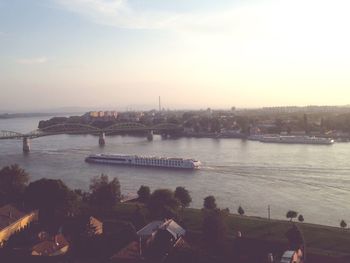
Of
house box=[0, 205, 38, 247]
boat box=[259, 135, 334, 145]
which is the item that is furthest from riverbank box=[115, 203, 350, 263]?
boat box=[259, 135, 334, 145]

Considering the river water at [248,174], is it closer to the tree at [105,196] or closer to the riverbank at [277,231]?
the riverbank at [277,231]

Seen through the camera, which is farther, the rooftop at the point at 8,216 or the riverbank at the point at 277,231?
the rooftop at the point at 8,216

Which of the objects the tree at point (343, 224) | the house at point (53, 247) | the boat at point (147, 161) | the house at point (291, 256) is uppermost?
the house at point (291, 256)

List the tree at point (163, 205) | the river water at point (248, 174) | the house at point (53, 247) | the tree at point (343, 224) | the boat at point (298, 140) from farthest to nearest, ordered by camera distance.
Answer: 1. the boat at point (298, 140)
2. the river water at point (248, 174)
3. the tree at point (343, 224)
4. the tree at point (163, 205)
5. the house at point (53, 247)

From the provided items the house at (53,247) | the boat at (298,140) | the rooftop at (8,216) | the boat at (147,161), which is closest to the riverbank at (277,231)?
the rooftop at (8,216)

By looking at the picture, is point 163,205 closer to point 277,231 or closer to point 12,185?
point 277,231

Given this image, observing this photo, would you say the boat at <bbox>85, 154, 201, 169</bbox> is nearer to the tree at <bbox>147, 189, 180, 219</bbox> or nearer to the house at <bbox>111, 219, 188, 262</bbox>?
the tree at <bbox>147, 189, 180, 219</bbox>

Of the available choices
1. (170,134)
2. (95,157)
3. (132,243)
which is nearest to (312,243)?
(132,243)

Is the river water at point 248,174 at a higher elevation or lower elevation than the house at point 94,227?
lower

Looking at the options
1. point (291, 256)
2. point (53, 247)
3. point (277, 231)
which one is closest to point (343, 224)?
point (277, 231)
